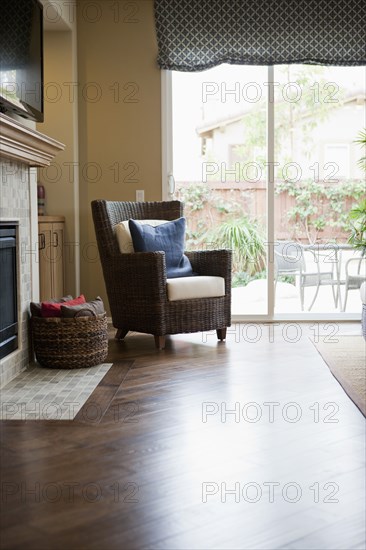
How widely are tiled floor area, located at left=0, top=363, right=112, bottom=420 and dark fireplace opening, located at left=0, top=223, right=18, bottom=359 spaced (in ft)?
0.64

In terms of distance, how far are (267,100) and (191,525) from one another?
14.9 ft

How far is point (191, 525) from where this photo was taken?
A: 210 cm

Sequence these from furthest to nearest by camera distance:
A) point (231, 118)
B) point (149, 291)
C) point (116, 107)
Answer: point (231, 118), point (116, 107), point (149, 291)

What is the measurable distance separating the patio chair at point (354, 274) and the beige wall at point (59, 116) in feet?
7.48

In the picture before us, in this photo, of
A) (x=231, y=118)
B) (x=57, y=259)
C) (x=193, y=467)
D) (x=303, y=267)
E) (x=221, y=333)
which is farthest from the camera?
(x=303, y=267)

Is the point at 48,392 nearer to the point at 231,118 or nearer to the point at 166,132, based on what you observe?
the point at 166,132

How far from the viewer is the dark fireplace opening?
3.94m

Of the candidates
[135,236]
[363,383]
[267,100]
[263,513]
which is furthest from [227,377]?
[267,100]

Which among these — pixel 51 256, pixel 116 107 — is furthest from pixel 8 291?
pixel 116 107

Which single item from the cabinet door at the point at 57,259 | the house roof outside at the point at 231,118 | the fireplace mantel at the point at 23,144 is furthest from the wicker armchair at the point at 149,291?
the house roof outside at the point at 231,118

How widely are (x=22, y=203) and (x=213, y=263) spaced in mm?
1493

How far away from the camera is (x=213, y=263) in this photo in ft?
17.3

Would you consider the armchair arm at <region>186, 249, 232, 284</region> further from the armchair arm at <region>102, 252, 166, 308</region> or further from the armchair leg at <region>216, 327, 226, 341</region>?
the armchair arm at <region>102, 252, 166, 308</region>

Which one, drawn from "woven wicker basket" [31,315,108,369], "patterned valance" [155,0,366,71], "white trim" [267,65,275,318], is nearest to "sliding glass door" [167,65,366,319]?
"white trim" [267,65,275,318]
